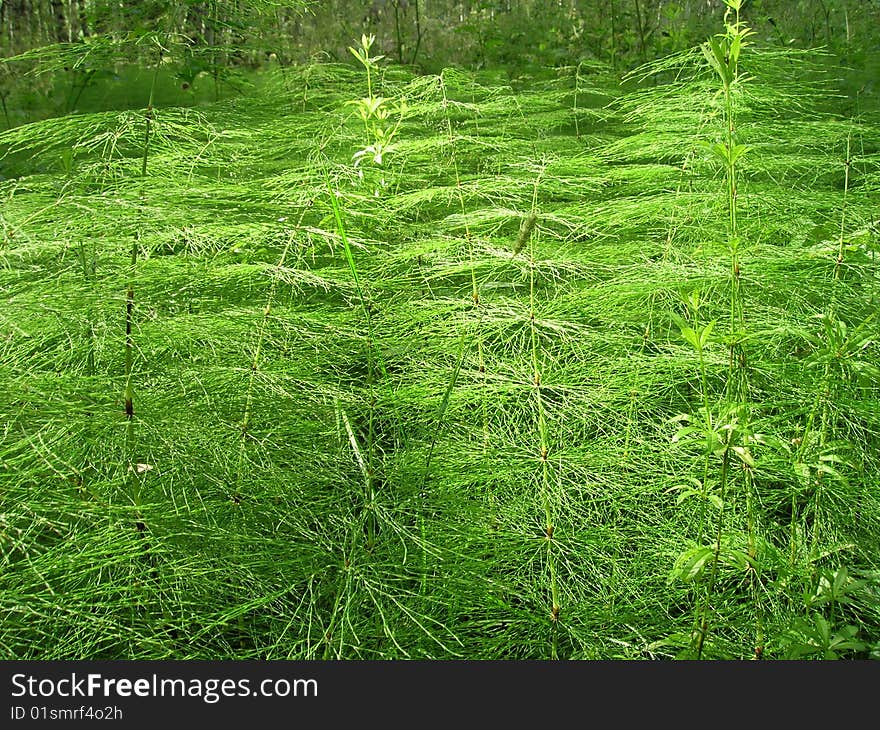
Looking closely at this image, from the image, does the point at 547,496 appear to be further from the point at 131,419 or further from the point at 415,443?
the point at 131,419

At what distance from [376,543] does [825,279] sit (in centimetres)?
114

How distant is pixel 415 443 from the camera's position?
71.1 inches

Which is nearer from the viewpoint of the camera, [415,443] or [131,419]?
[131,419]

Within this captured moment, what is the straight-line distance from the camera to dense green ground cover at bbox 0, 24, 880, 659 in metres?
1.48

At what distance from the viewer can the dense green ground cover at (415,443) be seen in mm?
1481

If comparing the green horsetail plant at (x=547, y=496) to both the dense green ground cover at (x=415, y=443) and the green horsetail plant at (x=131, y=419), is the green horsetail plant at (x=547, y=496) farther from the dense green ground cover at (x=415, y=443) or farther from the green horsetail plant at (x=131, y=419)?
the green horsetail plant at (x=131, y=419)

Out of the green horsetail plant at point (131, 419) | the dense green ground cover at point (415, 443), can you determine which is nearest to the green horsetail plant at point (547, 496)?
the dense green ground cover at point (415, 443)

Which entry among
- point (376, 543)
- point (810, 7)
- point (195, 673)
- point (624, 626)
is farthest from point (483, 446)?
point (810, 7)

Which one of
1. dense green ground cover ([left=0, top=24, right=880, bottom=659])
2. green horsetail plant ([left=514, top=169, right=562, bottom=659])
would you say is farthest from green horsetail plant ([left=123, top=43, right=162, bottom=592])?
green horsetail plant ([left=514, top=169, right=562, bottom=659])

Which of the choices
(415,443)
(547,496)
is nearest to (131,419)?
(415,443)

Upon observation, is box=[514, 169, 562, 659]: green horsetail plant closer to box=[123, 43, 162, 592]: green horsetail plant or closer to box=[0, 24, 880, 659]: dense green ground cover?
box=[0, 24, 880, 659]: dense green ground cover

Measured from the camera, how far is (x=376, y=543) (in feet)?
5.49

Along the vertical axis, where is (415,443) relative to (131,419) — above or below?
below

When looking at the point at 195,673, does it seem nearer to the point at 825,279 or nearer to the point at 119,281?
the point at 119,281
